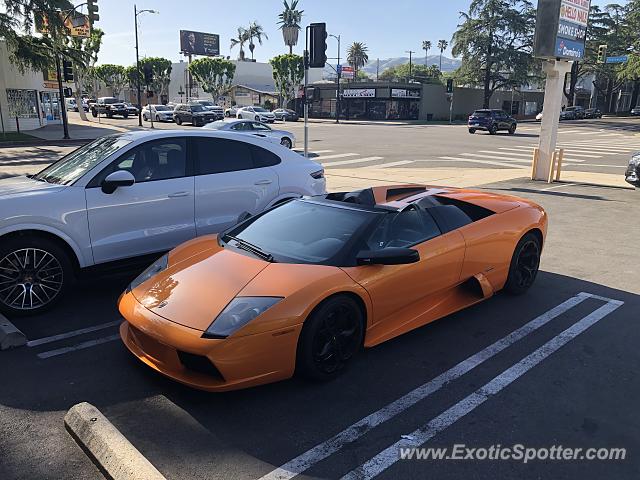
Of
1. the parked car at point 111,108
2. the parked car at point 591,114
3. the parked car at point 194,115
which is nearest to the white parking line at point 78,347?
the parked car at point 194,115

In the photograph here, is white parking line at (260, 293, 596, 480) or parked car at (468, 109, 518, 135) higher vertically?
parked car at (468, 109, 518, 135)

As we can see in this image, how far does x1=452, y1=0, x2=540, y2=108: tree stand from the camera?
221 feet

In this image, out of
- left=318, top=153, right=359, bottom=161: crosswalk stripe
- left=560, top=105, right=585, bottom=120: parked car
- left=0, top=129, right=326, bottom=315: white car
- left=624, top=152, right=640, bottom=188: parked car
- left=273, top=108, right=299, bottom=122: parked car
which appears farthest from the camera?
left=560, top=105, right=585, bottom=120: parked car

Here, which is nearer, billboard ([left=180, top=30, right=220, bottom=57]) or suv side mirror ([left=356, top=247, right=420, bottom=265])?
suv side mirror ([left=356, top=247, right=420, bottom=265])

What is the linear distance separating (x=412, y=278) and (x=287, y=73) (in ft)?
236

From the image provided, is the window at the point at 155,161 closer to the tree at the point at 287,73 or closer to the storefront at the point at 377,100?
the storefront at the point at 377,100

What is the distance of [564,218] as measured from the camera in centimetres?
959

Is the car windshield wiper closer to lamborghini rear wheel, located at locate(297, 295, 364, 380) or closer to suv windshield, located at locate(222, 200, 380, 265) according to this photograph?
suv windshield, located at locate(222, 200, 380, 265)

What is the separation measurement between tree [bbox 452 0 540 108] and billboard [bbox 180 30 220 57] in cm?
6743

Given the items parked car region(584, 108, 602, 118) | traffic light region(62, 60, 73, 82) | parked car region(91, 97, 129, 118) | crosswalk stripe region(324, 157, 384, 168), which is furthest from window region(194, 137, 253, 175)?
parked car region(584, 108, 602, 118)

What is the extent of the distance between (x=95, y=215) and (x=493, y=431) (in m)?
4.01

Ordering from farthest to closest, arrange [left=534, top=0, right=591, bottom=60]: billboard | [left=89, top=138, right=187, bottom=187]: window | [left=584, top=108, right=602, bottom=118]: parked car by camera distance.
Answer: [left=584, top=108, right=602, bottom=118]: parked car, [left=534, top=0, right=591, bottom=60]: billboard, [left=89, top=138, right=187, bottom=187]: window

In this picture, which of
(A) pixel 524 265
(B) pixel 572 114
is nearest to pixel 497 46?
(B) pixel 572 114

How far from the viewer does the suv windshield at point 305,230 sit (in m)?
3.97
